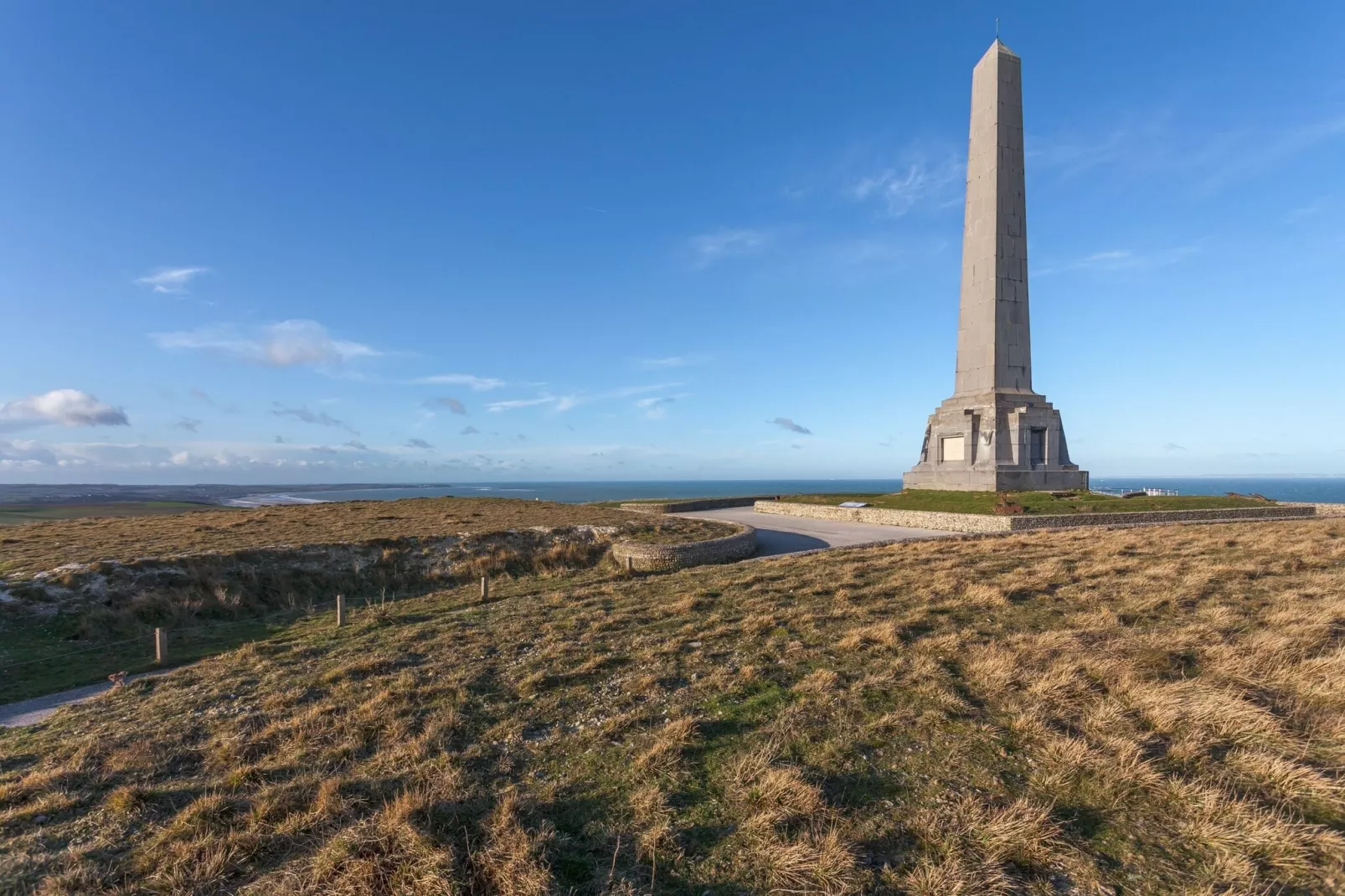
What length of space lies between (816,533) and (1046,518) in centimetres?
876

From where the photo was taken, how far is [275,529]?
1041 inches

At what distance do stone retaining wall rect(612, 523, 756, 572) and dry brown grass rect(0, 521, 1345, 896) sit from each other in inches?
297

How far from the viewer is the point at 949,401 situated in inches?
1350

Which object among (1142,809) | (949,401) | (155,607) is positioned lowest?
(155,607)

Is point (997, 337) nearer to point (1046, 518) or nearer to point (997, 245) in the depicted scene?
point (997, 245)

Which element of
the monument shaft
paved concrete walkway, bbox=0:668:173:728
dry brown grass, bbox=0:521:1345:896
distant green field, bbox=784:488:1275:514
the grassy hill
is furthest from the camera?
the monument shaft

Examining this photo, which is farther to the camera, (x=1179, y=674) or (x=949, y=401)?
(x=949, y=401)

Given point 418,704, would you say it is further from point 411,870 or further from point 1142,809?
point 1142,809

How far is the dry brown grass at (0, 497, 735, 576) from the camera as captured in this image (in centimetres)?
1995

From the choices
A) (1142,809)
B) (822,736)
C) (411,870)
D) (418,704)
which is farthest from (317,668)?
(1142,809)

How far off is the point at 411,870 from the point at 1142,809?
18.9 ft

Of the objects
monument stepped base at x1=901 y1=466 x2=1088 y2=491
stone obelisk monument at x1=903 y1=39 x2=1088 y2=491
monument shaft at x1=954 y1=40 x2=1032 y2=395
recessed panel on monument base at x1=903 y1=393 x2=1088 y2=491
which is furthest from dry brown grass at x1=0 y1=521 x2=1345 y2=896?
monument shaft at x1=954 y1=40 x2=1032 y2=395

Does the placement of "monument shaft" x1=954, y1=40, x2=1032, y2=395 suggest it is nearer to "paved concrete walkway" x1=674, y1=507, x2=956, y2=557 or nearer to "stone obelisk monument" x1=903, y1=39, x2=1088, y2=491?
"stone obelisk monument" x1=903, y1=39, x2=1088, y2=491

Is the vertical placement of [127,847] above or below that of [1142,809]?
below
